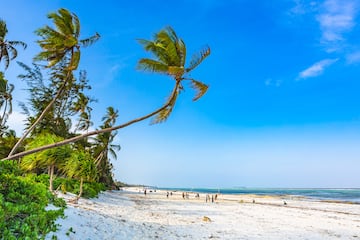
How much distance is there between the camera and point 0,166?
5527 mm

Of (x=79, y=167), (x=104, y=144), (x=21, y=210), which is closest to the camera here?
(x=21, y=210)

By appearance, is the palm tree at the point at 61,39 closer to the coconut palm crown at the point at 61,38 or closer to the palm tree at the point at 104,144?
the coconut palm crown at the point at 61,38

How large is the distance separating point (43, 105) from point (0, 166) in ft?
81.9

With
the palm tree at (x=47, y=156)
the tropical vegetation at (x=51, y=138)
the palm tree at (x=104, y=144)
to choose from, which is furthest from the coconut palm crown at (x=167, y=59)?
the palm tree at (x=104, y=144)

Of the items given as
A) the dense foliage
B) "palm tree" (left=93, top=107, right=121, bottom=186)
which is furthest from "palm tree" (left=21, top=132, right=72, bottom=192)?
"palm tree" (left=93, top=107, right=121, bottom=186)

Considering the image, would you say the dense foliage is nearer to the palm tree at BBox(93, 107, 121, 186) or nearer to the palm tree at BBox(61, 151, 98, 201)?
the palm tree at BBox(61, 151, 98, 201)

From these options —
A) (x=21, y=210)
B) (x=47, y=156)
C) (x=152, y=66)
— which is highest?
(x=152, y=66)

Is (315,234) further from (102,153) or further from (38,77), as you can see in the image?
(102,153)

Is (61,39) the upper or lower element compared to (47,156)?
upper

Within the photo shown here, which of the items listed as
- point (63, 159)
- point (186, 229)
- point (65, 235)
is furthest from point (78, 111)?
point (65, 235)

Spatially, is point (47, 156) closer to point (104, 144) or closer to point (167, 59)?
point (167, 59)

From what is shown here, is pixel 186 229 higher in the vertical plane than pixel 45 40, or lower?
lower

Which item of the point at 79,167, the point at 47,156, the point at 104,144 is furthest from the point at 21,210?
the point at 104,144

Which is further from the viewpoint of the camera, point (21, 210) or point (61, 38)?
point (61, 38)
